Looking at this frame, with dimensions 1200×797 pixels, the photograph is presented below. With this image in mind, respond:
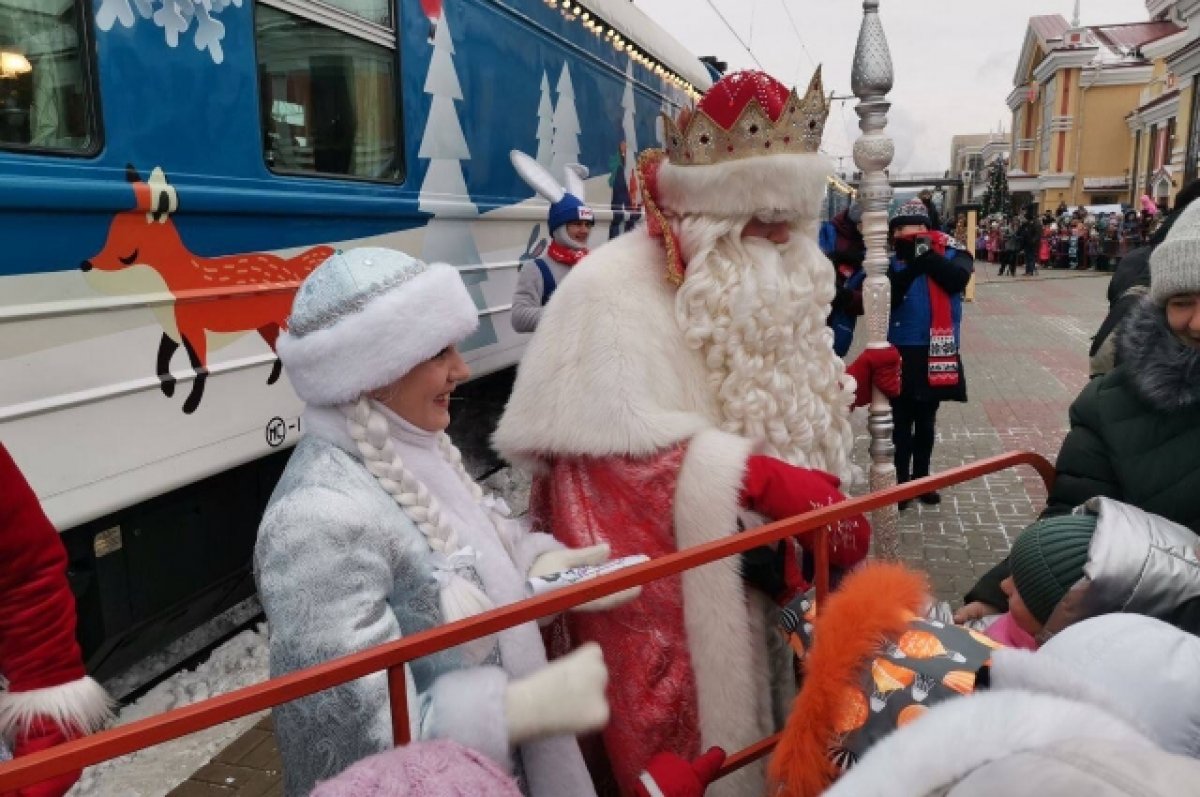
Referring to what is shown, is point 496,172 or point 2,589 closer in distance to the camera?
point 2,589

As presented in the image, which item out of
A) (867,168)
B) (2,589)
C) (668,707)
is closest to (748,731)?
(668,707)

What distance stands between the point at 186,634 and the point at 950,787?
3.77 metres

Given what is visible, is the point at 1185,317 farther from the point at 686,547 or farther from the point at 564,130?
the point at 564,130

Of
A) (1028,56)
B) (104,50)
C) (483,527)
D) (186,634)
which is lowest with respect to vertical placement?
(186,634)

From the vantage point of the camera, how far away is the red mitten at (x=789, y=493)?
198 cm

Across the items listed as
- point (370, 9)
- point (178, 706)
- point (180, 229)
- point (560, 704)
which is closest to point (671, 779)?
point (560, 704)

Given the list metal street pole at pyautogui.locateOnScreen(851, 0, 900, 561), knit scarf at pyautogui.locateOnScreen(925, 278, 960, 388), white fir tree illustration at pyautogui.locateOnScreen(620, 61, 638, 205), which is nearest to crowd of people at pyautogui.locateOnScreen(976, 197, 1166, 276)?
white fir tree illustration at pyautogui.locateOnScreen(620, 61, 638, 205)

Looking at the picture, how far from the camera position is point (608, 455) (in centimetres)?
203

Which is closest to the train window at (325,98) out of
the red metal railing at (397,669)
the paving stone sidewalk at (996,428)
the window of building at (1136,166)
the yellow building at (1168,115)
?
the red metal railing at (397,669)

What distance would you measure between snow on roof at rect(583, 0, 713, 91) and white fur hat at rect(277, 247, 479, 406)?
5.77m

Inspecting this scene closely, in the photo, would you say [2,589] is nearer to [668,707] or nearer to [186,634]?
[668,707]

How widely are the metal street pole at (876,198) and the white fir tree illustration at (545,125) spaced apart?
9.49ft

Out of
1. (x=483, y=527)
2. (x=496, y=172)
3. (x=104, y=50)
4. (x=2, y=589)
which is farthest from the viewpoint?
(x=496, y=172)

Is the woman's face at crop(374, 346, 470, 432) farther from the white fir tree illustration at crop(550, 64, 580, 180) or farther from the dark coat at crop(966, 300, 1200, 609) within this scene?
the white fir tree illustration at crop(550, 64, 580, 180)
